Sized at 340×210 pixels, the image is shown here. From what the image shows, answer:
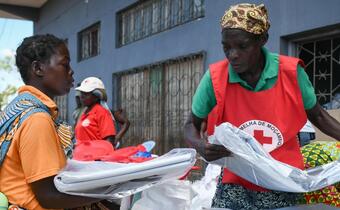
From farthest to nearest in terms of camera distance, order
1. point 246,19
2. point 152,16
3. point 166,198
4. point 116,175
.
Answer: point 152,16 < point 166,198 < point 246,19 < point 116,175

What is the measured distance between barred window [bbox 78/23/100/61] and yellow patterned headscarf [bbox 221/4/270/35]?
816cm

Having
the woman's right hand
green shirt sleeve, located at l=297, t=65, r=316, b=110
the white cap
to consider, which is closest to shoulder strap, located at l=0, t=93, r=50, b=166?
the woman's right hand

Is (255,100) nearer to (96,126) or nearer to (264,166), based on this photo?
(264,166)

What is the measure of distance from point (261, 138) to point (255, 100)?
0.16 meters

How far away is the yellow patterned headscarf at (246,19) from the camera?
196 centimetres

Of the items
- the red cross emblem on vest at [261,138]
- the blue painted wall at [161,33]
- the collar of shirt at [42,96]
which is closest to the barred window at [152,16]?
the blue painted wall at [161,33]

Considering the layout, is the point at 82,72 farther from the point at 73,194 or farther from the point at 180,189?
the point at 73,194

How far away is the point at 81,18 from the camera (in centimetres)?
1059

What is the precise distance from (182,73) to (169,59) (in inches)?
15.7

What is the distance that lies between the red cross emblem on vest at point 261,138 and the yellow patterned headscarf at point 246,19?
409mm

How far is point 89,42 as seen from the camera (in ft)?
34.4

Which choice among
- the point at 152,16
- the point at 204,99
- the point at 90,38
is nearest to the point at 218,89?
the point at 204,99

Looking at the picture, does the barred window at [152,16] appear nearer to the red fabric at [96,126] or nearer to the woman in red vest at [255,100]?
the red fabric at [96,126]

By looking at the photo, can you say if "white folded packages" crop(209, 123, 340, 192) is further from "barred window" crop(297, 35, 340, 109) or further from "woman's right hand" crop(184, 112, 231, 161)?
"barred window" crop(297, 35, 340, 109)
